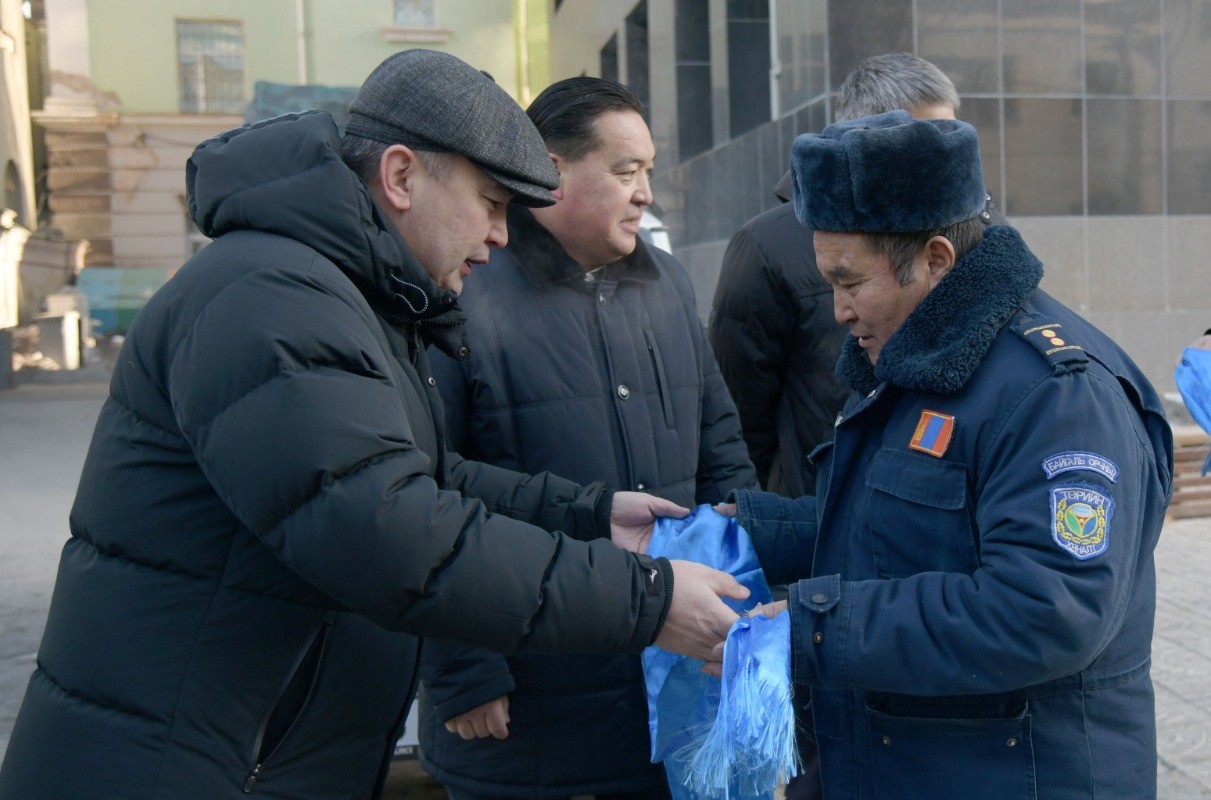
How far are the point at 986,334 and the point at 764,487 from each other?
6.72ft

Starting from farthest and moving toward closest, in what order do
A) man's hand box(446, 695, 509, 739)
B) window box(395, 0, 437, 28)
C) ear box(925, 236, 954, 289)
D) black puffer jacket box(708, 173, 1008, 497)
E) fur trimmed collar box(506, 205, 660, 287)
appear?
window box(395, 0, 437, 28)
black puffer jacket box(708, 173, 1008, 497)
fur trimmed collar box(506, 205, 660, 287)
man's hand box(446, 695, 509, 739)
ear box(925, 236, 954, 289)

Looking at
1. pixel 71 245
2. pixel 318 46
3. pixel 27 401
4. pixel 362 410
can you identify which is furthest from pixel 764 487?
pixel 318 46

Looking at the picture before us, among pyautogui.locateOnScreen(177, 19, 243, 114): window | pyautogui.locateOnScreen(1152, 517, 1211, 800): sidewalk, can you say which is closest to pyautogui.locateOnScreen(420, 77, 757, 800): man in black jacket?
pyautogui.locateOnScreen(1152, 517, 1211, 800): sidewalk

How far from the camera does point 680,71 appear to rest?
Result: 13.1 metres

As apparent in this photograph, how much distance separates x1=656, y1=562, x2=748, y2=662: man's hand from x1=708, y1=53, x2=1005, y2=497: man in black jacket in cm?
151

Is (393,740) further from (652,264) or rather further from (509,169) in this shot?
(652,264)

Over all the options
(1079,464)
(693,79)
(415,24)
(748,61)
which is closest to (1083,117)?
(748,61)

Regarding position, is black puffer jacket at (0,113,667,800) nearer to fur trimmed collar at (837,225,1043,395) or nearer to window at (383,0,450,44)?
fur trimmed collar at (837,225,1043,395)

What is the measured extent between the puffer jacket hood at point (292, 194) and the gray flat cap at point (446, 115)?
6.0 inches

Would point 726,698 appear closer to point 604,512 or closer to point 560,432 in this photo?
point 604,512

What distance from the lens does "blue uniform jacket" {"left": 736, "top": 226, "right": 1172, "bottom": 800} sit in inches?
62.6

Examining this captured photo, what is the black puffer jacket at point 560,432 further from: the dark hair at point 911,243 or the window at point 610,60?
the window at point 610,60

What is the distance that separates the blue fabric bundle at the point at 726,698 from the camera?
1729 millimetres

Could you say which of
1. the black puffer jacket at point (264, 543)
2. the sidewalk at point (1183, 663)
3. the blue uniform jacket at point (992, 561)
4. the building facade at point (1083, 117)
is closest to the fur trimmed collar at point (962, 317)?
the blue uniform jacket at point (992, 561)
